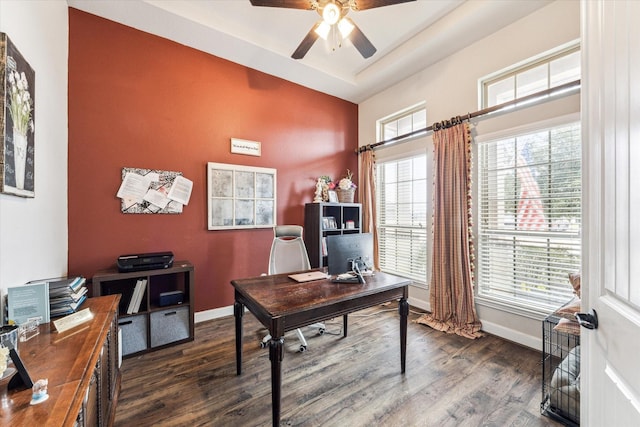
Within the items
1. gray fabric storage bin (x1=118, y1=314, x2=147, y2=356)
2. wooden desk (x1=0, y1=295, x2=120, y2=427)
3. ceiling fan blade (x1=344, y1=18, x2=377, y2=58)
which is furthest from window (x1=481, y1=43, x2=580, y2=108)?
gray fabric storage bin (x1=118, y1=314, x2=147, y2=356)

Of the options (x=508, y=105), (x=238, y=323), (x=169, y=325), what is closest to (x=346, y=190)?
(x=508, y=105)

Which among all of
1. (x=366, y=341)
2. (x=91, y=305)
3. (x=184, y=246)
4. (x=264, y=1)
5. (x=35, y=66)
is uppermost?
(x=264, y=1)

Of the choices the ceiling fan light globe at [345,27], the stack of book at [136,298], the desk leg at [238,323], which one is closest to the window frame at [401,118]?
the ceiling fan light globe at [345,27]

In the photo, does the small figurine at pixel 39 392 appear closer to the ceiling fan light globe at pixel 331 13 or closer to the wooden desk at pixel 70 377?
the wooden desk at pixel 70 377

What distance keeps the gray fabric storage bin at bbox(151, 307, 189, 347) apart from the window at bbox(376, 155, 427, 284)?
2770 millimetres

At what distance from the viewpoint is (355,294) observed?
1.76 m

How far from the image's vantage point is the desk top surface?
156 centimetres

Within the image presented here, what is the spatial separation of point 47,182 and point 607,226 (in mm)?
3163

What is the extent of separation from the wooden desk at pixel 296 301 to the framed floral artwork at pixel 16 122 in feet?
4.49

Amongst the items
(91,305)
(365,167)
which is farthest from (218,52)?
(91,305)

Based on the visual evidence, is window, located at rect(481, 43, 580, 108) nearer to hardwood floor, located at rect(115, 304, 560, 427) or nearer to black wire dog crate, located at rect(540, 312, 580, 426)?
black wire dog crate, located at rect(540, 312, 580, 426)

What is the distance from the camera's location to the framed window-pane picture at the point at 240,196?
10.1ft

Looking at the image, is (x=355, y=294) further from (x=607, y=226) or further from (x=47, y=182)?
(x=47, y=182)

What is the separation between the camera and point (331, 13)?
1.96 meters
